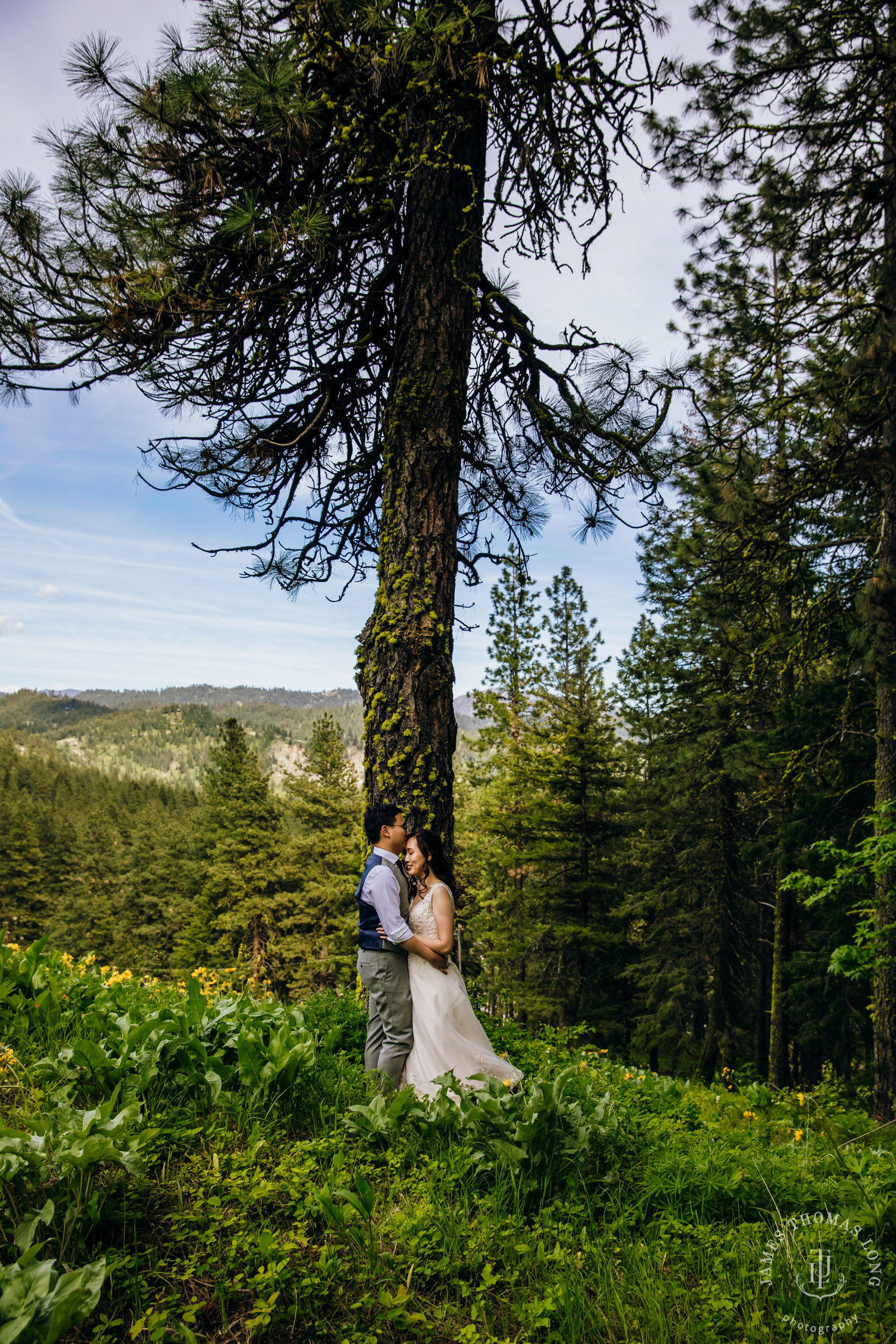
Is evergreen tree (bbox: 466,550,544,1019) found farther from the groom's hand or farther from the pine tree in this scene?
the groom's hand

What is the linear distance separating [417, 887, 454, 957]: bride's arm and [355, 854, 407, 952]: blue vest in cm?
19

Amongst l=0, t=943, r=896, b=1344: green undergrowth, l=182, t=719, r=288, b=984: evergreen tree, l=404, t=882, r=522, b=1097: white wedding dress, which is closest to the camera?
l=0, t=943, r=896, b=1344: green undergrowth

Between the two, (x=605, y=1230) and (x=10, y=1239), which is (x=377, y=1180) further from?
(x=10, y=1239)

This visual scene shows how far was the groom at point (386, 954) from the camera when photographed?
3.77 meters

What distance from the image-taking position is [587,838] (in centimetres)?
1903

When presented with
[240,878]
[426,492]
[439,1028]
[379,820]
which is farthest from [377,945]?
[240,878]

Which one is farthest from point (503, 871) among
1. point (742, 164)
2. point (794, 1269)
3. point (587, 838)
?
point (794, 1269)

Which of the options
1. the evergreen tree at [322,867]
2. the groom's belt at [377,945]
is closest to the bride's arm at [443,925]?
the groom's belt at [377,945]

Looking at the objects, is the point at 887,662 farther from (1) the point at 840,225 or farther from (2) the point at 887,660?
(1) the point at 840,225

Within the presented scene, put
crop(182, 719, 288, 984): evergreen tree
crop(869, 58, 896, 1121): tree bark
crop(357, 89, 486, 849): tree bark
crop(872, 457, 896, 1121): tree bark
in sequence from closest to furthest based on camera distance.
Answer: crop(357, 89, 486, 849): tree bark → crop(869, 58, 896, 1121): tree bark → crop(872, 457, 896, 1121): tree bark → crop(182, 719, 288, 984): evergreen tree

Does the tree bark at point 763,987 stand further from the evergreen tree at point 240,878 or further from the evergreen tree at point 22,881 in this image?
the evergreen tree at point 22,881

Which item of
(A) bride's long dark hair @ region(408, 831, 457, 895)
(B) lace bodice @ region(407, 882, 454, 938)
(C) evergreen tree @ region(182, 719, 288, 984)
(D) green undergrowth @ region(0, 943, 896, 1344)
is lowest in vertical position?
(C) evergreen tree @ region(182, 719, 288, 984)

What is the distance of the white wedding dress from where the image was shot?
147 inches

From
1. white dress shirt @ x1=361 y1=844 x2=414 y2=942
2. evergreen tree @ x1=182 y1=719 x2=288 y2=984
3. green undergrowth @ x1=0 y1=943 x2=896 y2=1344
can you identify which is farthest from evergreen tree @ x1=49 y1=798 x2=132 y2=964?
green undergrowth @ x1=0 y1=943 x2=896 y2=1344
